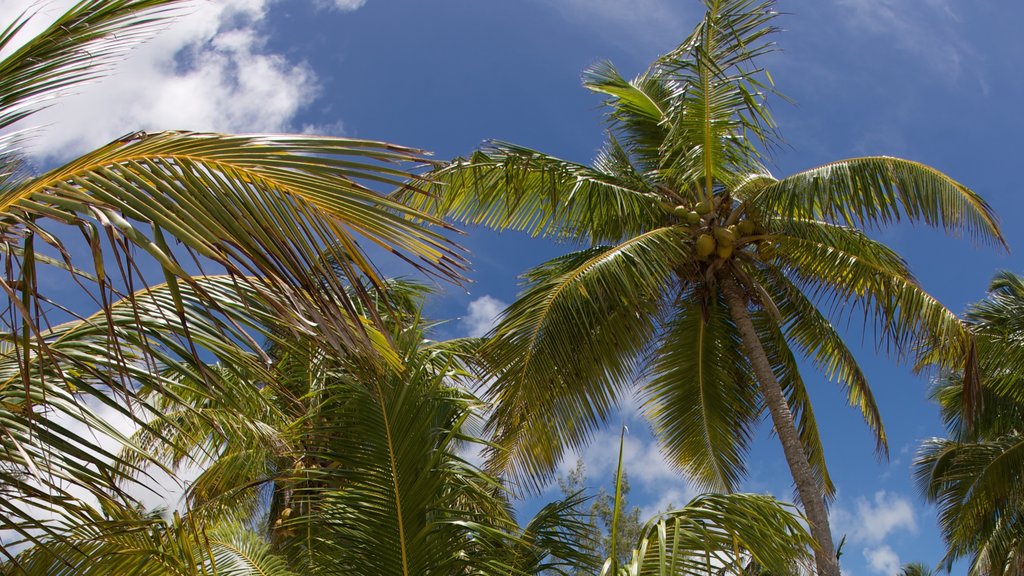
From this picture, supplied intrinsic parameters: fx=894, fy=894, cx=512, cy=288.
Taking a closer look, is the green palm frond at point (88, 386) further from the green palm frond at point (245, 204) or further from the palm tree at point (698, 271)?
the palm tree at point (698, 271)

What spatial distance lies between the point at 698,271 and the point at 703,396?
185cm

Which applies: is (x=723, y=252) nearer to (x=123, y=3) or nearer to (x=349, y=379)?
→ (x=349, y=379)

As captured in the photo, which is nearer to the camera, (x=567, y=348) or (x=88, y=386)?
(x=88, y=386)

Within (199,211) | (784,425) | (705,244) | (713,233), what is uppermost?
(713,233)

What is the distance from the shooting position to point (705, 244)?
34.4ft

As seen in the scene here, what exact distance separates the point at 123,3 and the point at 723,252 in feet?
28.1

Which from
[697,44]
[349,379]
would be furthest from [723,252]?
[349,379]

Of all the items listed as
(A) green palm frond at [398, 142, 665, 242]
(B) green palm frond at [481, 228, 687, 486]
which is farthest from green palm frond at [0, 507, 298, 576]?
(A) green palm frond at [398, 142, 665, 242]

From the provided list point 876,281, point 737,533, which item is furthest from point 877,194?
point 737,533

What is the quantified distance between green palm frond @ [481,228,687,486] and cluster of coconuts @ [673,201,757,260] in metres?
0.40

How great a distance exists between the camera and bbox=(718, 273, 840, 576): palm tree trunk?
927cm

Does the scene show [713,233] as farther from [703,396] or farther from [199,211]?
[199,211]

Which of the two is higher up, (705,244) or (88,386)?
(705,244)

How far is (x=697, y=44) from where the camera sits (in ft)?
33.8
